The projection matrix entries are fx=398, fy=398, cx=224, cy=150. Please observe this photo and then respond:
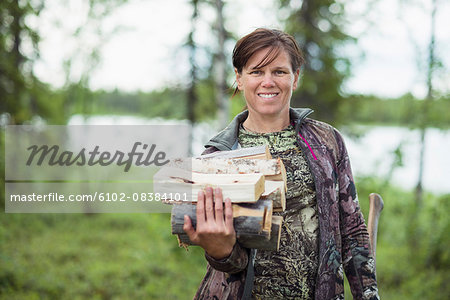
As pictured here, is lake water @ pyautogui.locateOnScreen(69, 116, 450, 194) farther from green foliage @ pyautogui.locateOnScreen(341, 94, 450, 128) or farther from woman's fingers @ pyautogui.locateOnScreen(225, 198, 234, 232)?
woman's fingers @ pyautogui.locateOnScreen(225, 198, 234, 232)

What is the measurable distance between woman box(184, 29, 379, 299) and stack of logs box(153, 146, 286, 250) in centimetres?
34

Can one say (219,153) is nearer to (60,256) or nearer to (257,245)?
(257,245)

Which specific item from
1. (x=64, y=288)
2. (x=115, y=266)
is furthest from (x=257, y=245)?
(x=115, y=266)

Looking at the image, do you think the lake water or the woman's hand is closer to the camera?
the woman's hand

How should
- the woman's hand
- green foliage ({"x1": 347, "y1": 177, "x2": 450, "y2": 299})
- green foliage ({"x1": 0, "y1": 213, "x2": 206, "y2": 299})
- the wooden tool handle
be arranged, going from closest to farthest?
the woman's hand, the wooden tool handle, green foliage ({"x1": 0, "y1": 213, "x2": 206, "y2": 299}), green foliage ({"x1": 347, "y1": 177, "x2": 450, "y2": 299})

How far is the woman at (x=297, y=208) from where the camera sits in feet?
7.22

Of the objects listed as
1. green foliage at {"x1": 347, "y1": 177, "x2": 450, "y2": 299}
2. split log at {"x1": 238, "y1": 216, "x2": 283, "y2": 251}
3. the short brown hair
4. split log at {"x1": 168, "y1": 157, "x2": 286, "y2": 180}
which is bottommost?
green foliage at {"x1": 347, "y1": 177, "x2": 450, "y2": 299}

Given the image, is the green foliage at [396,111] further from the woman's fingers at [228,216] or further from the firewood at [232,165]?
the woman's fingers at [228,216]

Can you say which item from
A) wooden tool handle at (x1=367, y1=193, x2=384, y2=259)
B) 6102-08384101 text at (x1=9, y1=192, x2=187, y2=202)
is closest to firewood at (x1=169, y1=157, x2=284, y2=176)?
wooden tool handle at (x1=367, y1=193, x2=384, y2=259)

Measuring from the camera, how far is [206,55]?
970cm

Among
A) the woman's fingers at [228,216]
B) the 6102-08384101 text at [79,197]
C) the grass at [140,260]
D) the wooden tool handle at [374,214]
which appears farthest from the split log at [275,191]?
the 6102-08384101 text at [79,197]

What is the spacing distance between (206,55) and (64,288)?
594 centimetres

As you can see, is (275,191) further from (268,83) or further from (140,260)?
A: (140,260)

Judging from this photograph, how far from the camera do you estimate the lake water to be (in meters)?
8.12
